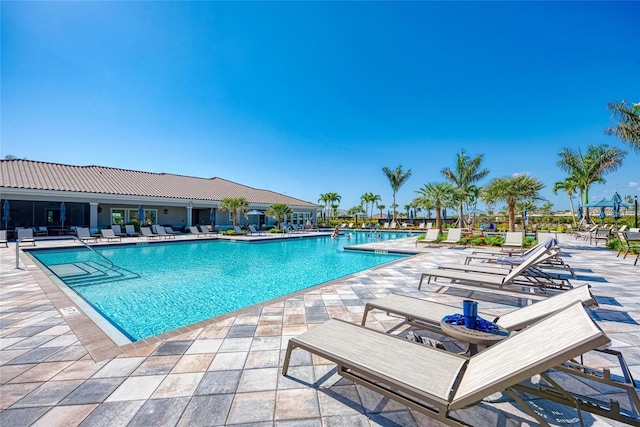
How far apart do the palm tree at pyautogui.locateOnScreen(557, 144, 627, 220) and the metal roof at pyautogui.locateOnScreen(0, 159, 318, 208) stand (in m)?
26.3

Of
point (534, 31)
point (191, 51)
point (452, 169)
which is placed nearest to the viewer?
point (534, 31)

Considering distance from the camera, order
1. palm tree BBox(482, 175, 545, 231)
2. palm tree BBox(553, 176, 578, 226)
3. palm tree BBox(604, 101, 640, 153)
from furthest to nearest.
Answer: palm tree BBox(553, 176, 578, 226) < palm tree BBox(482, 175, 545, 231) < palm tree BBox(604, 101, 640, 153)

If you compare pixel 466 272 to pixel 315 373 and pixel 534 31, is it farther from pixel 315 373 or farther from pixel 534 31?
pixel 534 31

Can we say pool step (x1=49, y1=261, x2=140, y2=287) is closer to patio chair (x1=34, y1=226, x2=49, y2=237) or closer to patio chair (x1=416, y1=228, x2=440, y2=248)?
patio chair (x1=34, y1=226, x2=49, y2=237)

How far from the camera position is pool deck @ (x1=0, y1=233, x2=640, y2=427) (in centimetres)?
198

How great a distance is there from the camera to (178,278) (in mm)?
7906

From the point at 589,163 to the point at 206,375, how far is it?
29.4 m

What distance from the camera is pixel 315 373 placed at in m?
2.55

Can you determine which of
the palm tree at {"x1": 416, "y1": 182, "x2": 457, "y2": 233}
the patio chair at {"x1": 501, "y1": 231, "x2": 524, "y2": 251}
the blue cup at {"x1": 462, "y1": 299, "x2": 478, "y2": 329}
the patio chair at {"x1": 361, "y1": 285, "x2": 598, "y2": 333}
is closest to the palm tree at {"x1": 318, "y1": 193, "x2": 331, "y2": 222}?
the palm tree at {"x1": 416, "y1": 182, "x2": 457, "y2": 233}

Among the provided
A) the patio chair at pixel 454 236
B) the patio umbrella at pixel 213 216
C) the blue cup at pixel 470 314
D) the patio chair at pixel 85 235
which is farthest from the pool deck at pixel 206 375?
the patio umbrella at pixel 213 216

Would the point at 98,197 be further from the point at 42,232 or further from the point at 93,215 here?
the point at 42,232

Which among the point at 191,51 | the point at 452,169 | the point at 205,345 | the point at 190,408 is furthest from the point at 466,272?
the point at 452,169

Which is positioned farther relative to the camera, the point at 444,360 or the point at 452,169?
the point at 452,169

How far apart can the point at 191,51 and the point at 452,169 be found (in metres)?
25.6
